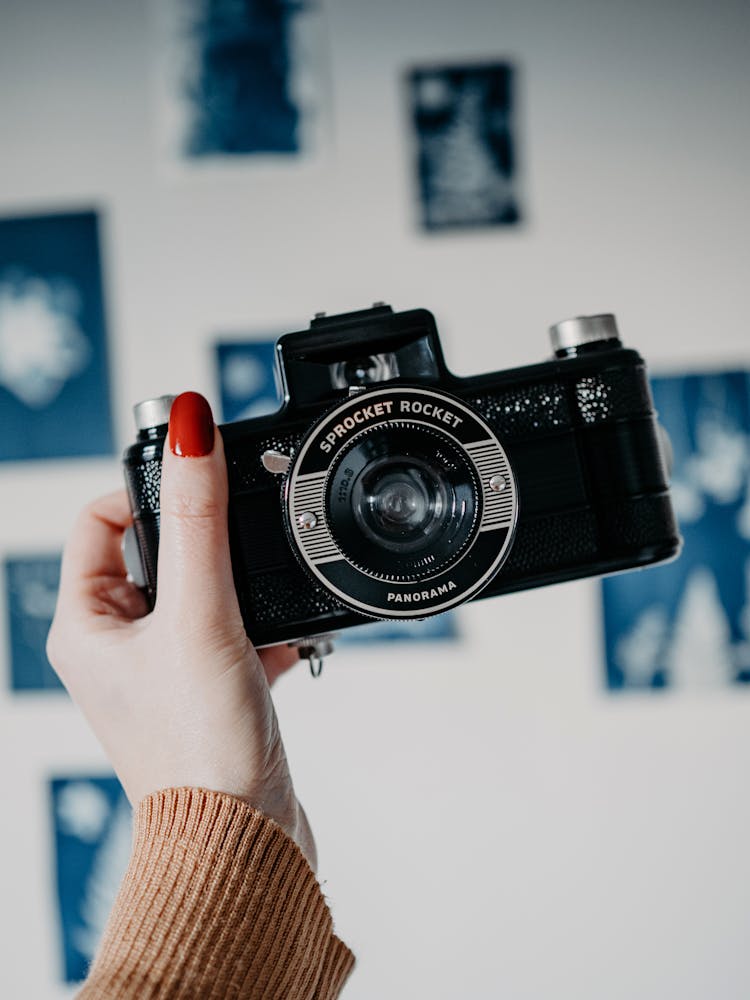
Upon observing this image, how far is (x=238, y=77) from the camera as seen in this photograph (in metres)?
0.85

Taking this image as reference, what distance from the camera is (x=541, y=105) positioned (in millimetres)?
842

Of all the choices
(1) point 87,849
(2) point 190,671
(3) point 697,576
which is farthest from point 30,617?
(3) point 697,576

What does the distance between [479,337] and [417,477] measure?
408 mm

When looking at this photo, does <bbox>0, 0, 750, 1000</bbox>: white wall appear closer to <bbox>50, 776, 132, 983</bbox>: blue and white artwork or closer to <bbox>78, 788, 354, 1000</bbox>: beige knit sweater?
<bbox>50, 776, 132, 983</bbox>: blue and white artwork

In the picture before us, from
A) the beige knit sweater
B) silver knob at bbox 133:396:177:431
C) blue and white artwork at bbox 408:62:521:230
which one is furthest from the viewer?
blue and white artwork at bbox 408:62:521:230

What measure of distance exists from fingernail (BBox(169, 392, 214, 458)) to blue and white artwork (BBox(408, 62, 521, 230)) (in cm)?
48

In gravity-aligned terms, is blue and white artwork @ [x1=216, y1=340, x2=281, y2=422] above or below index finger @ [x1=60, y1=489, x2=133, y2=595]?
above

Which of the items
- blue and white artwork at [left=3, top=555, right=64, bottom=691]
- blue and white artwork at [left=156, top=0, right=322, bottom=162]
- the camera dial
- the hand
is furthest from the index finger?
blue and white artwork at [left=156, top=0, right=322, bottom=162]

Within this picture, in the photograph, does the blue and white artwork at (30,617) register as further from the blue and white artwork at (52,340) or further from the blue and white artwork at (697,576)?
the blue and white artwork at (697,576)

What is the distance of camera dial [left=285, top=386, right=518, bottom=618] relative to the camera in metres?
0.48

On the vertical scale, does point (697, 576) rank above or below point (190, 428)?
below

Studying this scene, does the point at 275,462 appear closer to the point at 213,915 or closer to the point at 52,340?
the point at 213,915

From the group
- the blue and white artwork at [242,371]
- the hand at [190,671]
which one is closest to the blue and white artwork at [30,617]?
the blue and white artwork at [242,371]

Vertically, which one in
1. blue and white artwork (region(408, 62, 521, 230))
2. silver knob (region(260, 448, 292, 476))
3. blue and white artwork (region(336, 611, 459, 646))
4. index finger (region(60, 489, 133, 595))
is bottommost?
blue and white artwork (region(336, 611, 459, 646))
